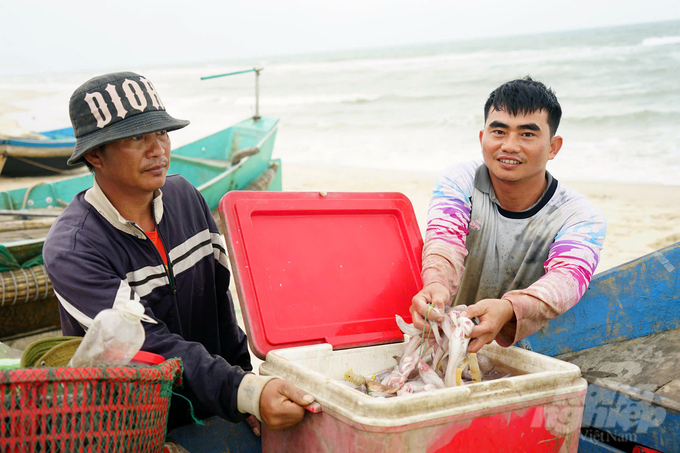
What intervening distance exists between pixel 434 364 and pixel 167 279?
940mm

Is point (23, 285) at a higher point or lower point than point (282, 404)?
lower

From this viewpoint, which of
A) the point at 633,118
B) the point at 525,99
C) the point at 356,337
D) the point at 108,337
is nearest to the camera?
the point at 108,337

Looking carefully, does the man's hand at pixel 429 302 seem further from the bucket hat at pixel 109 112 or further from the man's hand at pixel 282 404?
the bucket hat at pixel 109 112

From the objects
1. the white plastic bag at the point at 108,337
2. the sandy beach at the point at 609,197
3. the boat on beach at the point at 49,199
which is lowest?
the sandy beach at the point at 609,197

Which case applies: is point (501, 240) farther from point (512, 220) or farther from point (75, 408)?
point (75, 408)

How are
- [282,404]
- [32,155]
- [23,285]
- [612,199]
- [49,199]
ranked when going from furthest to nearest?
1. [32,155]
2. [612,199]
3. [49,199]
4. [23,285]
5. [282,404]

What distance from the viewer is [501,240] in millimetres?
2393

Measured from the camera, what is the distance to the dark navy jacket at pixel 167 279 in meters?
1.67

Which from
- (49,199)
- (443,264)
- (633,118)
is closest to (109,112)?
(443,264)

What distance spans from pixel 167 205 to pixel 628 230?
682cm

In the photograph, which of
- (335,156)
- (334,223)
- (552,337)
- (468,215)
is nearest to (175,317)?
(334,223)

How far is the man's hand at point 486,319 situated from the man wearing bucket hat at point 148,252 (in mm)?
576

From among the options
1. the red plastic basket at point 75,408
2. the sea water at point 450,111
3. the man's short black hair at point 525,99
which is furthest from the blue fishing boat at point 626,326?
the sea water at point 450,111

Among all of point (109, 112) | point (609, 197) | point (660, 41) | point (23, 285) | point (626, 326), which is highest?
point (660, 41)
